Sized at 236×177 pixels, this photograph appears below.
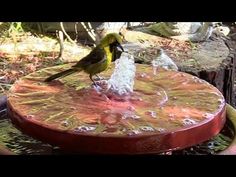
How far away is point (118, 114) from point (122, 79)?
0.31 m

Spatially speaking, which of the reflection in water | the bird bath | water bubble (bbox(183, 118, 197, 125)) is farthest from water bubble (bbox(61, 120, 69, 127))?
water bubble (bbox(183, 118, 197, 125))

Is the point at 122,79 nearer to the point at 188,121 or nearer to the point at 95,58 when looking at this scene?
the point at 95,58

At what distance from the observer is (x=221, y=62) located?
4074mm

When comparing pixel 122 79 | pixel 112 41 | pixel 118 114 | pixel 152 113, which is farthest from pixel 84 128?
pixel 112 41

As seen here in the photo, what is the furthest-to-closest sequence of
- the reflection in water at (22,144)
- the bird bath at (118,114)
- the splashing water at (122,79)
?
the splashing water at (122,79)
the reflection in water at (22,144)
the bird bath at (118,114)

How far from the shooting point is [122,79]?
221cm

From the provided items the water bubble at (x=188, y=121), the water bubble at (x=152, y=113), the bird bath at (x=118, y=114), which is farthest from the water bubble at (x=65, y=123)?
the water bubble at (x=188, y=121)

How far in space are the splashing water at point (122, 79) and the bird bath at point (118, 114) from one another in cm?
4

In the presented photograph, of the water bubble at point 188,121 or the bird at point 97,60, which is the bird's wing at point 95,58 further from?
the water bubble at point 188,121

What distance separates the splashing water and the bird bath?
0.04m

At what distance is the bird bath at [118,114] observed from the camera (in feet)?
5.65

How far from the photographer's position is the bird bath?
1724 mm
